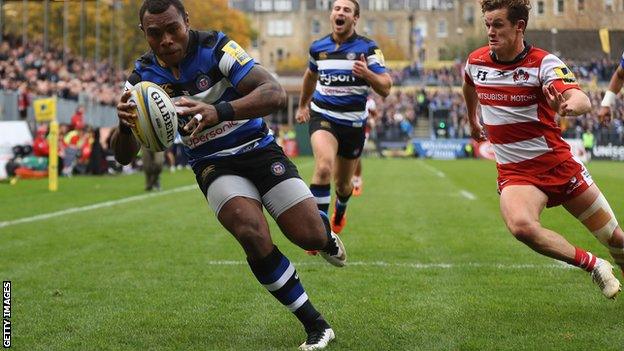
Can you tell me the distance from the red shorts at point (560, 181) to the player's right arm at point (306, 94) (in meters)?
4.70

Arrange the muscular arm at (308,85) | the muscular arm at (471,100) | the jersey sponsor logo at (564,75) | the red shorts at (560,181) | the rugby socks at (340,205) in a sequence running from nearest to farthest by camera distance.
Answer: the jersey sponsor logo at (564,75) < the red shorts at (560,181) < the muscular arm at (471,100) < the muscular arm at (308,85) < the rugby socks at (340,205)

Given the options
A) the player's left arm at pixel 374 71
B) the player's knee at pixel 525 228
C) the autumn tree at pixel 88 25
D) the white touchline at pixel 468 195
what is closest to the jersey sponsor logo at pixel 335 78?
the player's left arm at pixel 374 71

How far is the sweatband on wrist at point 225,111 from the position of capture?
6.33 m

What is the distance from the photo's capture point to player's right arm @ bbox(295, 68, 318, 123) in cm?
1223

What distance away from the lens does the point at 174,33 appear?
660 cm

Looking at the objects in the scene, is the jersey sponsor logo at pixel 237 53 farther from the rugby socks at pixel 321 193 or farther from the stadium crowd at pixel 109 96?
the rugby socks at pixel 321 193

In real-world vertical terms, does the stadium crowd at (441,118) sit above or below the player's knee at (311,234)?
below

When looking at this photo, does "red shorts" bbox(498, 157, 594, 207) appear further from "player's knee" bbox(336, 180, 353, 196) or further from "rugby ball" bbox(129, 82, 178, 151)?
"player's knee" bbox(336, 180, 353, 196)

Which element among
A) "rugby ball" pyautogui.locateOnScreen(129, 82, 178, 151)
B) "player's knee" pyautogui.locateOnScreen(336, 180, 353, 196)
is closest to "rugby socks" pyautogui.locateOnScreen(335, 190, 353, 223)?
"player's knee" pyautogui.locateOnScreen(336, 180, 353, 196)

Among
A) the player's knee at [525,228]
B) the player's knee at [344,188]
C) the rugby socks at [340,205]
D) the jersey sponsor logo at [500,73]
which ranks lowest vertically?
the rugby socks at [340,205]

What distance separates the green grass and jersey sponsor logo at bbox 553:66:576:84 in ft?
5.52

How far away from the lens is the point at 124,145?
278 inches

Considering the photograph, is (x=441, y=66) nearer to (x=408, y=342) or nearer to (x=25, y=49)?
(x=25, y=49)

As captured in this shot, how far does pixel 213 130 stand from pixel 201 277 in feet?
10.6
